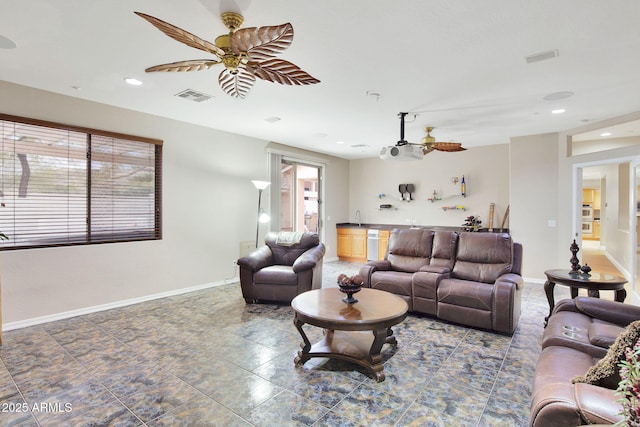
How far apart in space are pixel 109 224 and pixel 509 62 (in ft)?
16.8

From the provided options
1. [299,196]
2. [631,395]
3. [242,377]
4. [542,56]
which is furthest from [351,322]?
[299,196]

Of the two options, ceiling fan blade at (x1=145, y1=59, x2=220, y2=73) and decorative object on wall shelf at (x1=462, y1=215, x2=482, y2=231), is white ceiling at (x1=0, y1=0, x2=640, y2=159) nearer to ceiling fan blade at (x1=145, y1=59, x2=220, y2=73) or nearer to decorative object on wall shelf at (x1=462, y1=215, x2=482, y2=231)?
ceiling fan blade at (x1=145, y1=59, x2=220, y2=73)

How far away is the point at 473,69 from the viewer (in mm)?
3096

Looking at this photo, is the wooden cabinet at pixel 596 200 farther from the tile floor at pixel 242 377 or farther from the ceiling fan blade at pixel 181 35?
the ceiling fan blade at pixel 181 35

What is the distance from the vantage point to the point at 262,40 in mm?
1919

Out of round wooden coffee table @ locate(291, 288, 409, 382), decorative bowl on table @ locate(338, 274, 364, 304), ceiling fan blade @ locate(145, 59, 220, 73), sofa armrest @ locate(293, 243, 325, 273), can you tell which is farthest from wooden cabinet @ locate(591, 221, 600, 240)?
ceiling fan blade @ locate(145, 59, 220, 73)

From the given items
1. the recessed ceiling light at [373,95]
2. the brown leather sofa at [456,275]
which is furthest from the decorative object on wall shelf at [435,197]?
the recessed ceiling light at [373,95]

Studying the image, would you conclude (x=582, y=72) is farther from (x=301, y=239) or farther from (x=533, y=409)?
(x=301, y=239)

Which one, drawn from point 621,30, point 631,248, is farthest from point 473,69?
point 631,248

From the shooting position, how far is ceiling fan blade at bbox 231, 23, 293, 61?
5.90 ft

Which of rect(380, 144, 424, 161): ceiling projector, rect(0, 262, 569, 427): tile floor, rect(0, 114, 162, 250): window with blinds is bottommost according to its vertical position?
rect(0, 262, 569, 427): tile floor

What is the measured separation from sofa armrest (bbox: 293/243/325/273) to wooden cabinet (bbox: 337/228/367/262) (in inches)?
139

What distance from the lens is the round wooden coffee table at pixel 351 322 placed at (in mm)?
2471

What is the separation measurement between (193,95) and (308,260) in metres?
2.58
